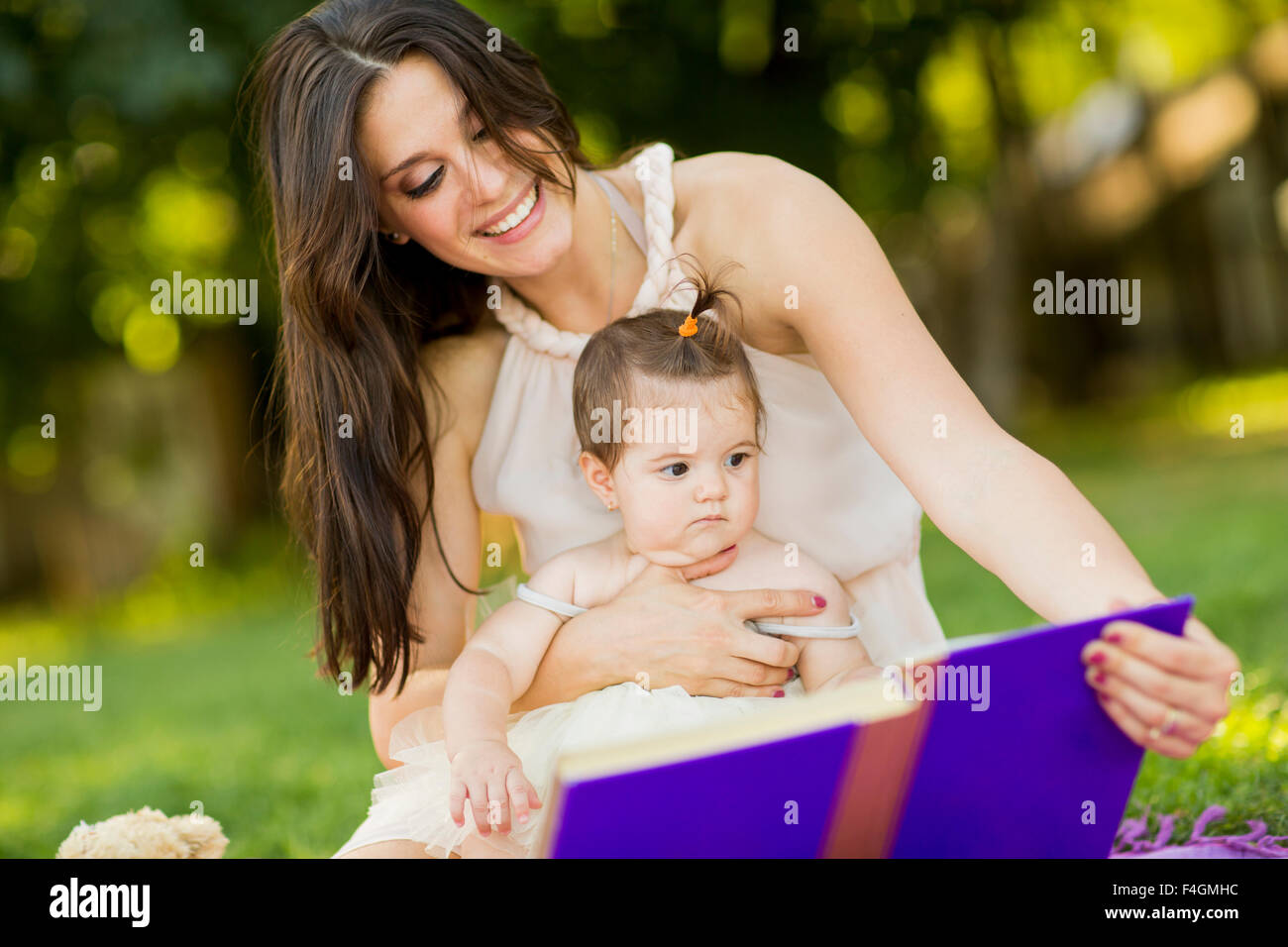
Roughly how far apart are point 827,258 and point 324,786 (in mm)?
2233

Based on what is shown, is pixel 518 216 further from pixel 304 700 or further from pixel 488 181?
pixel 304 700

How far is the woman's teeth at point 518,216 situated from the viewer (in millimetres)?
2084

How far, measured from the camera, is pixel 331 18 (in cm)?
209

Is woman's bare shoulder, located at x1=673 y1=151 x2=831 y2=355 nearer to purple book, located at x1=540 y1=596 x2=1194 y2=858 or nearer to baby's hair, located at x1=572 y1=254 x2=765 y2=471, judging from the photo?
baby's hair, located at x1=572 y1=254 x2=765 y2=471

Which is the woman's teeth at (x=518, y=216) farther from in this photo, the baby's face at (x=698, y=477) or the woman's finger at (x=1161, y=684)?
the woman's finger at (x=1161, y=684)

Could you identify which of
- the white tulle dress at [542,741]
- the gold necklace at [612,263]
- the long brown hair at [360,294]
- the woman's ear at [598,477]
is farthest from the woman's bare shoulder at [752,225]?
the white tulle dress at [542,741]

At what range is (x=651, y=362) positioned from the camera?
195 cm

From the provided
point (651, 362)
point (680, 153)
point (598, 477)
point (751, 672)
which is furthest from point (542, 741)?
point (680, 153)

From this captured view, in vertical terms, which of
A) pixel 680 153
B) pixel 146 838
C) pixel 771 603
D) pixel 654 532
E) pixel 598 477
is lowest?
pixel 146 838

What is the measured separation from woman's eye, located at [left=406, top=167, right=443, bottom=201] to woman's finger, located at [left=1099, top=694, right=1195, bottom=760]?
1322 millimetres

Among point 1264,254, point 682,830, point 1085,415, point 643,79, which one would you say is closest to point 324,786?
point 682,830

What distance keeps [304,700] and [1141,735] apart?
421 cm

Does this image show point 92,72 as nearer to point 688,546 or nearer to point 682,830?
point 688,546
